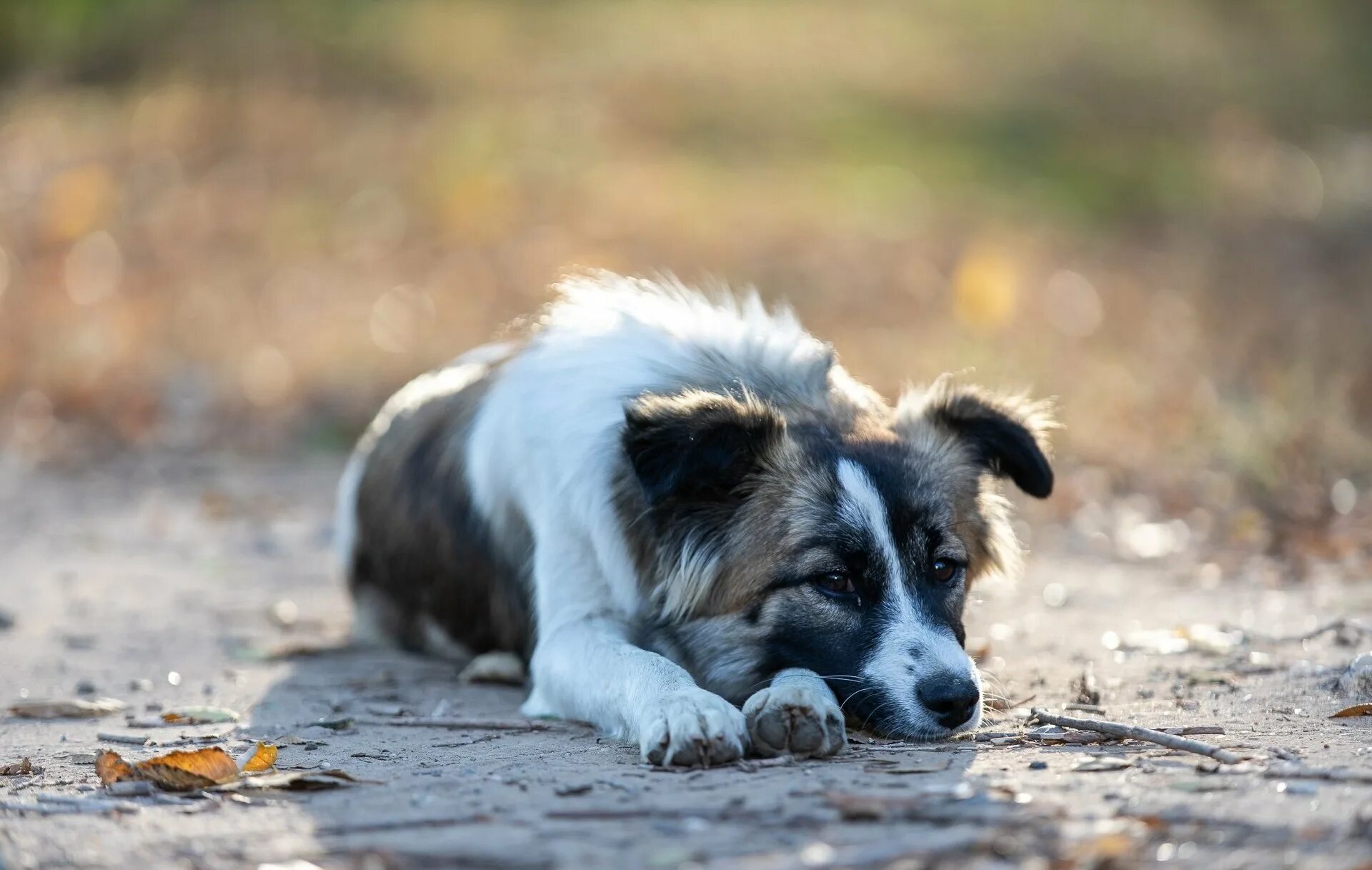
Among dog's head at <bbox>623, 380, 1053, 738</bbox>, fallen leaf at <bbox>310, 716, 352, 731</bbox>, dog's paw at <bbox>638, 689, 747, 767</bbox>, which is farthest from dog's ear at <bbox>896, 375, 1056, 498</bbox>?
fallen leaf at <bbox>310, 716, 352, 731</bbox>

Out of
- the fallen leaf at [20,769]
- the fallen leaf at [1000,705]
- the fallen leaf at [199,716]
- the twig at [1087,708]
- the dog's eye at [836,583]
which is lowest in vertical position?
the fallen leaf at [20,769]

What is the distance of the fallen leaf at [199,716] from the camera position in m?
4.79

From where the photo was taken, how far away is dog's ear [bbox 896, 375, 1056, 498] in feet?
16.6

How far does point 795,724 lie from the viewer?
385 centimetres

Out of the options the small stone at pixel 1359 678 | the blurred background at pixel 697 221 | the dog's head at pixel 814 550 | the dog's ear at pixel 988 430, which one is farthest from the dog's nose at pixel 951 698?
the blurred background at pixel 697 221

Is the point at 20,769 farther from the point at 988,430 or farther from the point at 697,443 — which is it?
the point at 988,430

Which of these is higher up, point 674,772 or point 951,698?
point 951,698

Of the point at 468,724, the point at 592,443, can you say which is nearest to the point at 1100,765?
the point at 468,724

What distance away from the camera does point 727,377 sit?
5195 millimetres

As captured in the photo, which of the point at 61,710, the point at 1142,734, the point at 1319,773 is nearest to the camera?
the point at 1319,773

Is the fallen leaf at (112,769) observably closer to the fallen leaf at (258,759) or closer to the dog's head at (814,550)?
the fallen leaf at (258,759)

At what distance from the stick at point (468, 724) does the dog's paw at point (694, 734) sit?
27.3 inches

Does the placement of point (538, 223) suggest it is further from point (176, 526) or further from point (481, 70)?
point (176, 526)

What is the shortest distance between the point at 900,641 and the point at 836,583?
28cm
